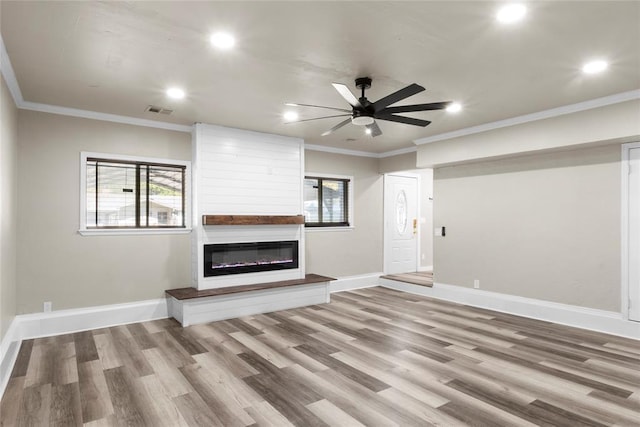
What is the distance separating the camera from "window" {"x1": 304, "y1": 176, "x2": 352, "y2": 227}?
6.81 metres

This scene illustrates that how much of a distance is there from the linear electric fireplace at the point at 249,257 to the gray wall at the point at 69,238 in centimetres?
66

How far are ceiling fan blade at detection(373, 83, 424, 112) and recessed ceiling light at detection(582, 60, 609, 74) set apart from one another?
5.37ft

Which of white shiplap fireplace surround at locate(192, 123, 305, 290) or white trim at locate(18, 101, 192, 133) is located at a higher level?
white trim at locate(18, 101, 192, 133)

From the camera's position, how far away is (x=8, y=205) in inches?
140

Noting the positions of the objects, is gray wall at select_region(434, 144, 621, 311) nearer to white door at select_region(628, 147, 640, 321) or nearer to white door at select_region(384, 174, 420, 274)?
white door at select_region(628, 147, 640, 321)

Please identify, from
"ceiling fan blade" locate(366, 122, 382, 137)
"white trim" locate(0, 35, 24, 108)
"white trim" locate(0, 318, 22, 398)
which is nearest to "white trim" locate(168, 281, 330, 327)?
"white trim" locate(0, 318, 22, 398)

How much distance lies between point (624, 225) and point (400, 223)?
418cm

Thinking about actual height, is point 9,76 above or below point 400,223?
above

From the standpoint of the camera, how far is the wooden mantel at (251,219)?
5.12m

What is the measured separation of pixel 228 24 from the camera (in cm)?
256

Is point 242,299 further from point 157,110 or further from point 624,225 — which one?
point 624,225

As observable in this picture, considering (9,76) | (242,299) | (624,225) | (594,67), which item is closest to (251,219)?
(242,299)

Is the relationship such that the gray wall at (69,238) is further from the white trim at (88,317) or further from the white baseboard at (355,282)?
the white baseboard at (355,282)

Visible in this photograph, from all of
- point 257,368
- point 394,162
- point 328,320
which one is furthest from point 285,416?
point 394,162
